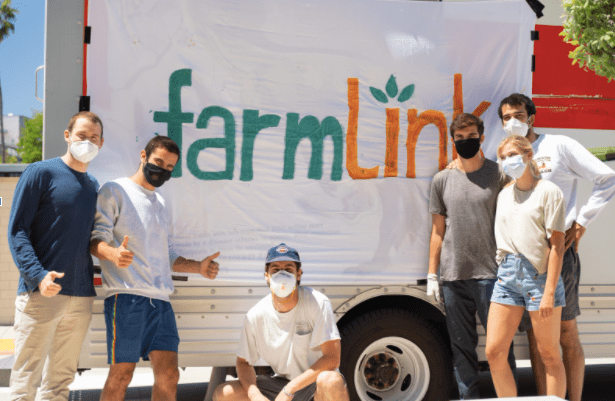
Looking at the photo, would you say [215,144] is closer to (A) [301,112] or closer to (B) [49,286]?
(A) [301,112]

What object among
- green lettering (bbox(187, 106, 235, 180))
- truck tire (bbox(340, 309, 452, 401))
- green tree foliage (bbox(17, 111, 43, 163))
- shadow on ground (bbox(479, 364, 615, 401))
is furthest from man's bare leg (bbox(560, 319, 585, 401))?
green tree foliage (bbox(17, 111, 43, 163))

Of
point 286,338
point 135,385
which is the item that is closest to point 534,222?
point 286,338

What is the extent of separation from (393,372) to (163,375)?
1.71 metres

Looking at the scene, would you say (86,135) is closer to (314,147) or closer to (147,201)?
(147,201)

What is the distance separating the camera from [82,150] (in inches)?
132

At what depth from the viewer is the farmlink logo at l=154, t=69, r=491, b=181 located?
3889 millimetres

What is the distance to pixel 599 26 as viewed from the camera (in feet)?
11.4

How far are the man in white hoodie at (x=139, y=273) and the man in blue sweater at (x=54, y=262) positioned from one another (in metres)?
0.13

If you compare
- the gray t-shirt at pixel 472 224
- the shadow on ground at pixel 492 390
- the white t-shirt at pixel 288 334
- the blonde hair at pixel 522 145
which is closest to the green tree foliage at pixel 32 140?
the shadow on ground at pixel 492 390

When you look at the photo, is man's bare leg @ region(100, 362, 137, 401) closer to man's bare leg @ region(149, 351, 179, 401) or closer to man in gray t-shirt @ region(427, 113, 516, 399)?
man's bare leg @ region(149, 351, 179, 401)

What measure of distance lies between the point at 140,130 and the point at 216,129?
20.5 inches

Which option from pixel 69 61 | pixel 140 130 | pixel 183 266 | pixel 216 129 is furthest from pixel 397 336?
pixel 69 61

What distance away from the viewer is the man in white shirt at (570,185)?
3807 mm

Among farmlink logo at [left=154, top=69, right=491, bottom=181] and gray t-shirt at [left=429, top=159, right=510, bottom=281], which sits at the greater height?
farmlink logo at [left=154, top=69, right=491, bottom=181]
